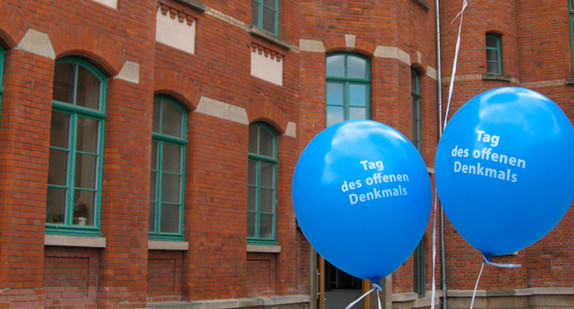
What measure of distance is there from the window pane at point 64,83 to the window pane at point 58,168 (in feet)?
2.19

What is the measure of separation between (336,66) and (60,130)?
7.09 meters

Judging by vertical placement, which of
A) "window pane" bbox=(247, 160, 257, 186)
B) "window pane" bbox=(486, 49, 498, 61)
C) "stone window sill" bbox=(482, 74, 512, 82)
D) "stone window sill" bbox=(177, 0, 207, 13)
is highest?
"window pane" bbox=(486, 49, 498, 61)

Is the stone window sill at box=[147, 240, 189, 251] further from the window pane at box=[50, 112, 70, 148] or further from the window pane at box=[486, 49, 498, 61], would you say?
the window pane at box=[486, 49, 498, 61]

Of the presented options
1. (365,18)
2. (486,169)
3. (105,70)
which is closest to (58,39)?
(105,70)

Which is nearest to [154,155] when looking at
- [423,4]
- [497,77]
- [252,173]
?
[252,173]

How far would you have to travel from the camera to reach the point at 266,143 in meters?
12.8

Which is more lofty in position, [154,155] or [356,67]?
[356,67]

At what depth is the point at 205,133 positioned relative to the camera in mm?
10992

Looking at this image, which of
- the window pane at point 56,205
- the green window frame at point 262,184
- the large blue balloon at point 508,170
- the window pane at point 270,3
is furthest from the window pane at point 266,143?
the large blue balloon at point 508,170

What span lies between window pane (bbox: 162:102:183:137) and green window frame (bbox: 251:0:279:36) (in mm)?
2770

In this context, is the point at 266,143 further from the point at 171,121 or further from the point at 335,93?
the point at 171,121

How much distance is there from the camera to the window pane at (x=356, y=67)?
47.5 feet

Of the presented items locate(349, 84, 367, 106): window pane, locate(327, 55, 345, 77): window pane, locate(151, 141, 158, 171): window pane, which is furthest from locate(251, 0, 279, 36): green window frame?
locate(151, 141, 158, 171): window pane

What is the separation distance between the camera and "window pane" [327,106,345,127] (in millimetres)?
14164
